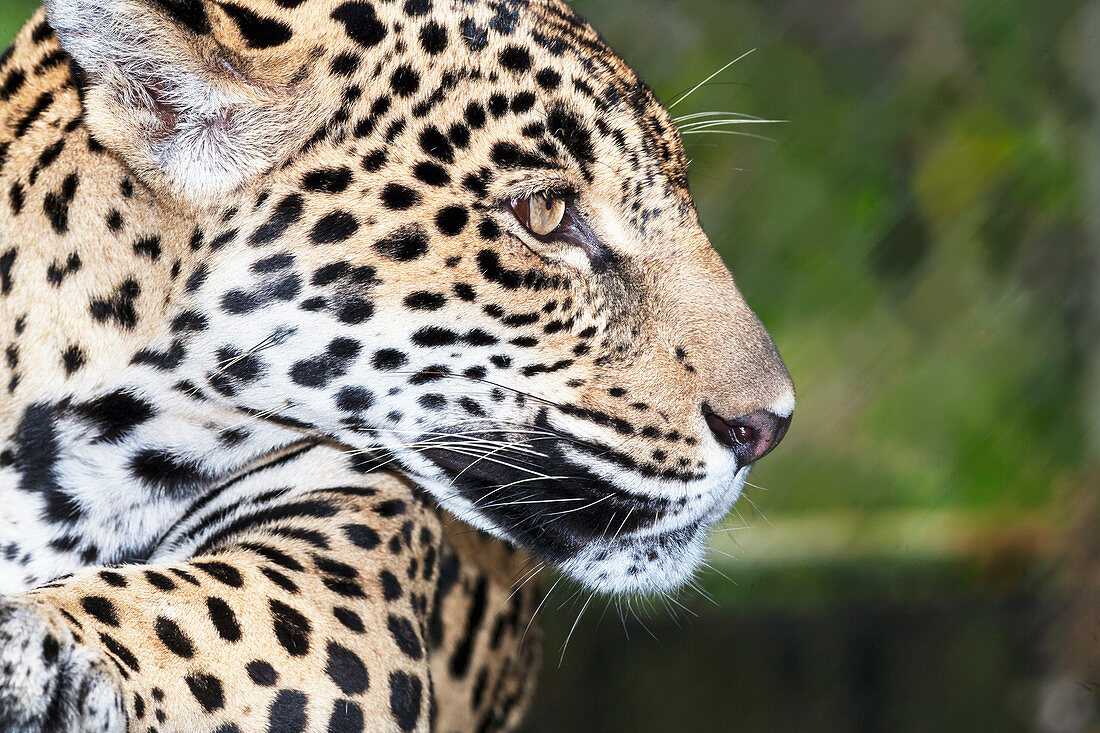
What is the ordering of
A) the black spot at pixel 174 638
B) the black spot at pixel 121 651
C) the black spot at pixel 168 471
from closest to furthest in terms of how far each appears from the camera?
the black spot at pixel 121 651, the black spot at pixel 174 638, the black spot at pixel 168 471

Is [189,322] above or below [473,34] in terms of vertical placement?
below

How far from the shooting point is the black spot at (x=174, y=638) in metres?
1.70

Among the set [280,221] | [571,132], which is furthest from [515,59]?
[280,221]

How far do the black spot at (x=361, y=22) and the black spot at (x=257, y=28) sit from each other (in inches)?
4.2

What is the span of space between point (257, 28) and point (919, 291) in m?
5.09

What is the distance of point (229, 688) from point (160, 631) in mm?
144

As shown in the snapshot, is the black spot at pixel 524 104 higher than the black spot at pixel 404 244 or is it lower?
higher

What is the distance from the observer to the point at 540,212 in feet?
6.88

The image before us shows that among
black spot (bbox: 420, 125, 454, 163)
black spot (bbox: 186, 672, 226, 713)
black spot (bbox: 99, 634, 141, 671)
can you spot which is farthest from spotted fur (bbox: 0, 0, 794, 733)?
black spot (bbox: 99, 634, 141, 671)

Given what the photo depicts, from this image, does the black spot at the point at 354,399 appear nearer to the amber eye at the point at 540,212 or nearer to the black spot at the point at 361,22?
the amber eye at the point at 540,212

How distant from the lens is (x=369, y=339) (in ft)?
6.63

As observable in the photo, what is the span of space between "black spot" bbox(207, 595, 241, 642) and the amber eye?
2.92ft

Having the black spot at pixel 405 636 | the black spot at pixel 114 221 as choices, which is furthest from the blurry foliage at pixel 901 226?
the black spot at pixel 114 221

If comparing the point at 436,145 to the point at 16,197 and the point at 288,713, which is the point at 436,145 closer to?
the point at 16,197
